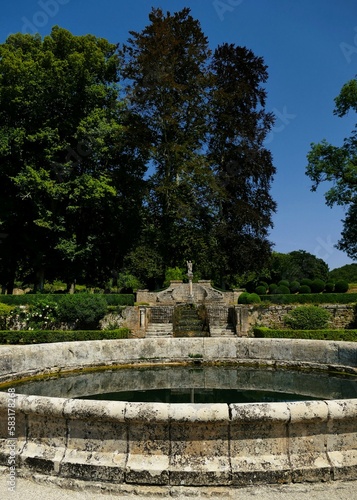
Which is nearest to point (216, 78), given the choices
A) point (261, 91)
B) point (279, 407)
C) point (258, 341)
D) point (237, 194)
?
point (261, 91)

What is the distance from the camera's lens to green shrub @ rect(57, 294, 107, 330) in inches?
840

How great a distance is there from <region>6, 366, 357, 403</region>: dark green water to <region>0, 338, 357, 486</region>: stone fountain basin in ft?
8.81

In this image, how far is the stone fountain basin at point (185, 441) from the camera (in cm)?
392

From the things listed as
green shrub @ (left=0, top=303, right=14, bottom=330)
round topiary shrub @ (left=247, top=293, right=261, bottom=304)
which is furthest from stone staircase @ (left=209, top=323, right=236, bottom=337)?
green shrub @ (left=0, top=303, right=14, bottom=330)

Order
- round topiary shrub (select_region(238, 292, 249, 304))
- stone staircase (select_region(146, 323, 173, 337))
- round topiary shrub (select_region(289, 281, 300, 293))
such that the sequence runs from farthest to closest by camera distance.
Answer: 1. round topiary shrub (select_region(289, 281, 300, 293))
2. round topiary shrub (select_region(238, 292, 249, 304))
3. stone staircase (select_region(146, 323, 173, 337))

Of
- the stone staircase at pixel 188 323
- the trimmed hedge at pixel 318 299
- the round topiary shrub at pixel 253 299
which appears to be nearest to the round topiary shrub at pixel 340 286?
the trimmed hedge at pixel 318 299

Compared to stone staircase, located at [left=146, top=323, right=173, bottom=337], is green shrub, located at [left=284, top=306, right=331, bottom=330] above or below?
above

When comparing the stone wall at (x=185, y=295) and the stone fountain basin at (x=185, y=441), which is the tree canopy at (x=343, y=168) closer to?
the stone wall at (x=185, y=295)

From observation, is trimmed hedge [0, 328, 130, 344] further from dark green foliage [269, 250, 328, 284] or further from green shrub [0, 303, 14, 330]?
dark green foliage [269, 250, 328, 284]

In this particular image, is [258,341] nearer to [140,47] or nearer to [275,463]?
[275,463]

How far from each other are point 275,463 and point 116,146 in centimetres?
2816

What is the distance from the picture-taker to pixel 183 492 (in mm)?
3805

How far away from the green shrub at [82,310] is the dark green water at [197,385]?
41.5 feet

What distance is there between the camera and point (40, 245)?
28.5m
